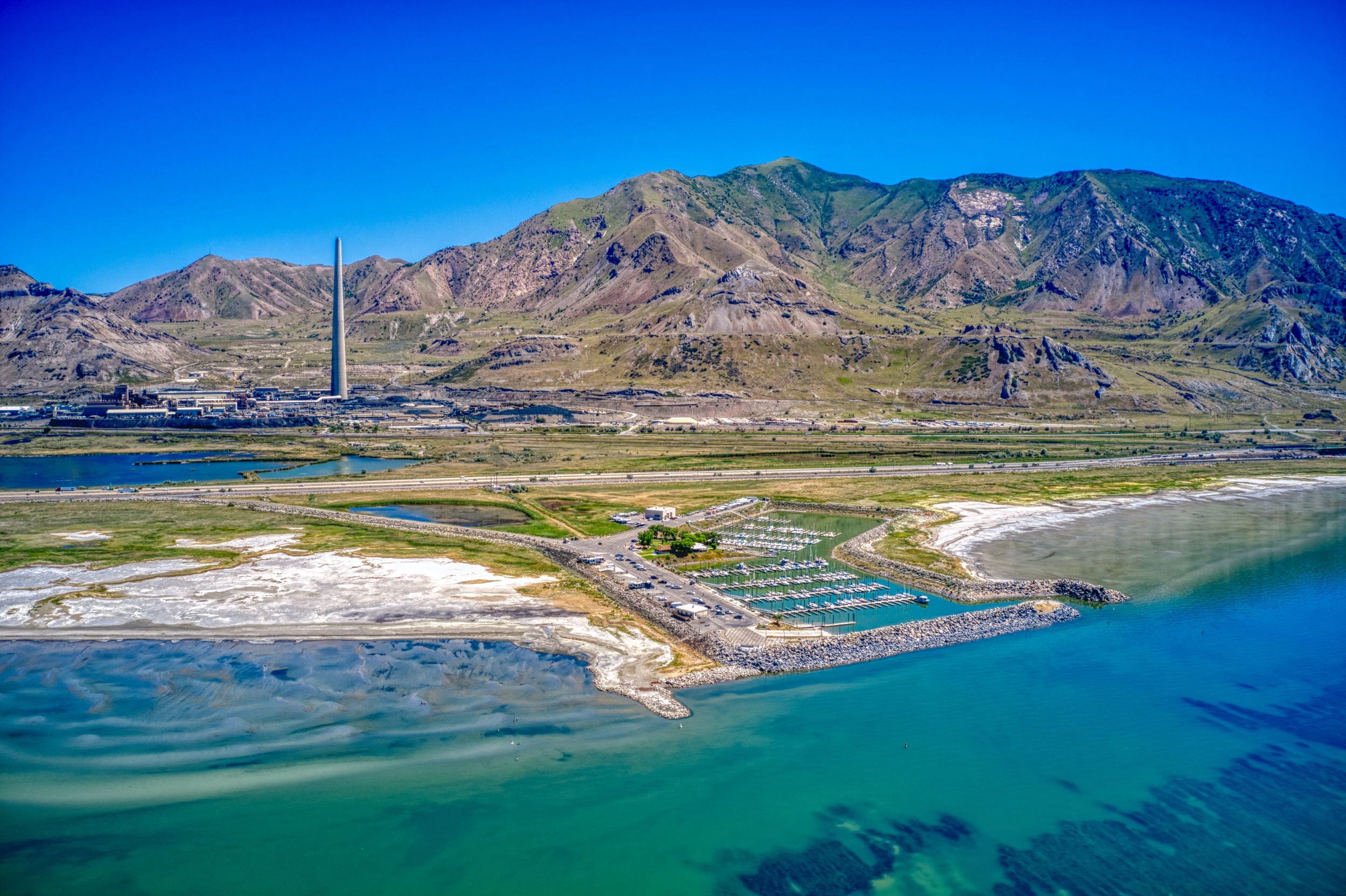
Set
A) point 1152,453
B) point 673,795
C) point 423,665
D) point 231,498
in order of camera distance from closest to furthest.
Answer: point 673,795
point 423,665
point 231,498
point 1152,453

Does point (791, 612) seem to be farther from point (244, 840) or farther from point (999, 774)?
point (244, 840)

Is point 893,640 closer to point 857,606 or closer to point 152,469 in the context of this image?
point 857,606

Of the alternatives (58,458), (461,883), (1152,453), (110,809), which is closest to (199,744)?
(110,809)

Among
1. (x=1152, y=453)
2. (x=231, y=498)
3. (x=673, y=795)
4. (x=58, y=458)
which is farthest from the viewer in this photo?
(x=1152, y=453)

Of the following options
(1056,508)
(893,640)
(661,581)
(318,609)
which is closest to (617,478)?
(1056,508)

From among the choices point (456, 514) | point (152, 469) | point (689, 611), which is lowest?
point (689, 611)

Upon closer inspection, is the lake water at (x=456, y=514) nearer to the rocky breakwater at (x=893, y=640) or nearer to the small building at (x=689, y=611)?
the small building at (x=689, y=611)
